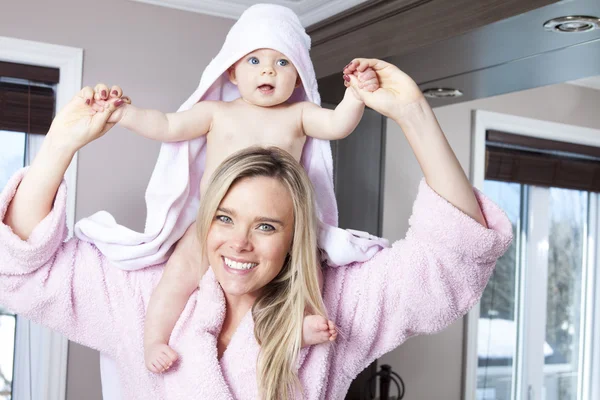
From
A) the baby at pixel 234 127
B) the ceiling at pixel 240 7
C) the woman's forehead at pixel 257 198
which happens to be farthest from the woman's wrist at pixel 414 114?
the ceiling at pixel 240 7

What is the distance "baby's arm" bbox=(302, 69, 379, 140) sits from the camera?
117cm

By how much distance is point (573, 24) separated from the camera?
1.83 meters

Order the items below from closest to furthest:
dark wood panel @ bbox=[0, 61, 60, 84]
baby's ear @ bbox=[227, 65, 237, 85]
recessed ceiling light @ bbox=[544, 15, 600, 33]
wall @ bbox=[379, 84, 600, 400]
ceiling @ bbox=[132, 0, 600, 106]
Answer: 1. baby's ear @ bbox=[227, 65, 237, 85]
2. recessed ceiling light @ bbox=[544, 15, 600, 33]
3. ceiling @ bbox=[132, 0, 600, 106]
4. dark wood panel @ bbox=[0, 61, 60, 84]
5. wall @ bbox=[379, 84, 600, 400]

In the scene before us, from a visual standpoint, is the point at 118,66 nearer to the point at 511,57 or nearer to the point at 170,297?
the point at 511,57

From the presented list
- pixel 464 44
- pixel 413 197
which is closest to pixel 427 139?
pixel 464 44

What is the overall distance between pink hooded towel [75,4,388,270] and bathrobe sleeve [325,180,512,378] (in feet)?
0.18

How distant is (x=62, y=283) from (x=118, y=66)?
1758mm

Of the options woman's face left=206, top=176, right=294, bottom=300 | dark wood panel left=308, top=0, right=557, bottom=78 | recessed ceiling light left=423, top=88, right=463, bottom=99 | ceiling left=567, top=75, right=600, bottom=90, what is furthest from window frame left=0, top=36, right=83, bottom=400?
ceiling left=567, top=75, right=600, bottom=90

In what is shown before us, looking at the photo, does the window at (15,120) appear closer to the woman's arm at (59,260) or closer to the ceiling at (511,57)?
the ceiling at (511,57)

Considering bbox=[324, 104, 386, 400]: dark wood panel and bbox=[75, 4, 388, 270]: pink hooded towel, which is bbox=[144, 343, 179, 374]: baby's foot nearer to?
bbox=[75, 4, 388, 270]: pink hooded towel

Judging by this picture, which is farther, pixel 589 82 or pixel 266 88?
pixel 589 82

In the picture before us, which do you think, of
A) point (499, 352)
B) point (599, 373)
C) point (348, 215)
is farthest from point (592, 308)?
point (348, 215)

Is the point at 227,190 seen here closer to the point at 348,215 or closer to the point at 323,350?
the point at 323,350

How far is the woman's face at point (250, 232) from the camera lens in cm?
112
